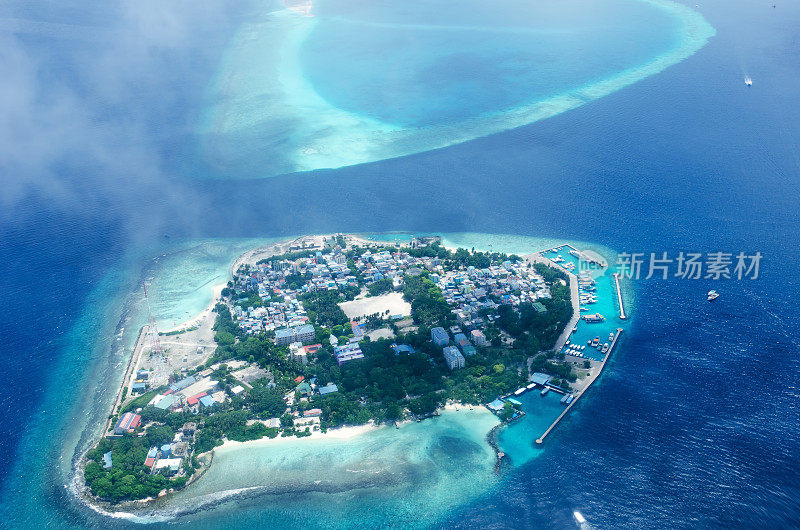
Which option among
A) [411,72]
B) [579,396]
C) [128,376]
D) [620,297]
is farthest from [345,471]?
[411,72]

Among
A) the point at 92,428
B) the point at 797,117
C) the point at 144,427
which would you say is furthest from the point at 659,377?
the point at 797,117

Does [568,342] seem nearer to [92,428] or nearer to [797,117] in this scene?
[92,428]

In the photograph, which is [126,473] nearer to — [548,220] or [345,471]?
[345,471]

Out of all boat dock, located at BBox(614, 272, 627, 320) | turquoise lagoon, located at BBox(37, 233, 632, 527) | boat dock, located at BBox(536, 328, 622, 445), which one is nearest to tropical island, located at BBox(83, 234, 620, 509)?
boat dock, located at BBox(536, 328, 622, 445)

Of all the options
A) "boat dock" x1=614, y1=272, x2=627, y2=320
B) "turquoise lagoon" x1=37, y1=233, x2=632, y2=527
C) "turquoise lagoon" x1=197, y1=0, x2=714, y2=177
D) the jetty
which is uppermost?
"turquoise lagoon" x1=197, y1=0, x2=714, y2=177

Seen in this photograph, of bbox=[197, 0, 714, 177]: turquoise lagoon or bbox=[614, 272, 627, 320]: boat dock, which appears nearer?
bbox=[614, 272, 627, 320]: boat dock

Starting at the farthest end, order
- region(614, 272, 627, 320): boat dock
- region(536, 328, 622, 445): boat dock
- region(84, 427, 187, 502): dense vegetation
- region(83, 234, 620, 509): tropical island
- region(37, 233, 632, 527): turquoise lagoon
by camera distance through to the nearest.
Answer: region(614, 272, 627, 320): boat dock < region(83, 234, 620, 509): tropical island < region(536, 328, 622, 445): boat dock < region(84, 427, 187, 502): dense vegetation < region(37, 233, 632, 527): turquoise lagoon

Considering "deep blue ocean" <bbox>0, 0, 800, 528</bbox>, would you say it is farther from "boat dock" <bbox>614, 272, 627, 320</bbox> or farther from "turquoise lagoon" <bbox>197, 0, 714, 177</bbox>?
"turquoise lagoon" <bbox>197, 0, 714, 177</bbox>
